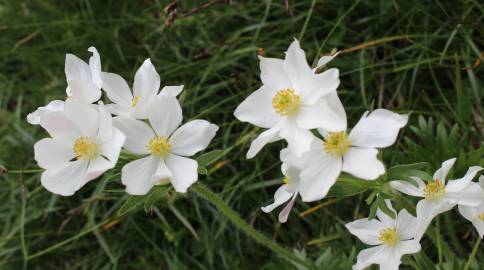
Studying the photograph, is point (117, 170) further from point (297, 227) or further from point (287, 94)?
point (297, 227)

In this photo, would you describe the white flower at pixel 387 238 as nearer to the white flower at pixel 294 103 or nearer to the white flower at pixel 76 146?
the white flower at pixel 294 103

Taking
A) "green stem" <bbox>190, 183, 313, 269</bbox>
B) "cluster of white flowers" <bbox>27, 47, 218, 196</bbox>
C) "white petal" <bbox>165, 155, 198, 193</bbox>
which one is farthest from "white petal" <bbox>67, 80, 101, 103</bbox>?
"green stem" <bbox>190, 183, 313, 269</bbox>

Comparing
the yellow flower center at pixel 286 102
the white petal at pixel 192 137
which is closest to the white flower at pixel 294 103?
the yellow flower center at pixel 286 102

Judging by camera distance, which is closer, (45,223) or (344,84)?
(344,84)

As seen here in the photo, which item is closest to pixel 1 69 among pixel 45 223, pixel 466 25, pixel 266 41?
pixel 45 223

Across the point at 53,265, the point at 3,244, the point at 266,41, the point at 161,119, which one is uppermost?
the point at 161,119

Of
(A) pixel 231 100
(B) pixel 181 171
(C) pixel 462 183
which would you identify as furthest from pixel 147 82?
(A) pixel 231 100

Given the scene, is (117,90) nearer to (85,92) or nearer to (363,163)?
(85,92)
